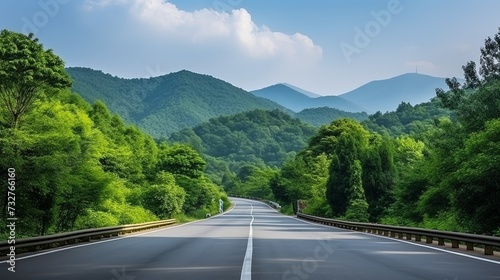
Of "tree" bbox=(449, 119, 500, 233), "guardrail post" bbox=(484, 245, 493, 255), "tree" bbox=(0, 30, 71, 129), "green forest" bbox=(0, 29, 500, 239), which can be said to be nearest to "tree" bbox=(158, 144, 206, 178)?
"green forest" bbox=(0, 29, 500, 239)

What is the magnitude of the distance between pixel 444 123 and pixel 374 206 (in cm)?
1718

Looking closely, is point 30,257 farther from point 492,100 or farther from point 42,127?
point 492,100

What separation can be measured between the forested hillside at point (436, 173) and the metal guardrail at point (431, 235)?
10.2 ft

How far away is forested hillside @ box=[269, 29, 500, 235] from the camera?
26875 millimetres

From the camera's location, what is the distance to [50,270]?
12547mm

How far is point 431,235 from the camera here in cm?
2238

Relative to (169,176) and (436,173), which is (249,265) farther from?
(169,176)

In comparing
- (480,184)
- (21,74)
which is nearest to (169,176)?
(21,74)

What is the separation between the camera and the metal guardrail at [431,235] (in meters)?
17.2

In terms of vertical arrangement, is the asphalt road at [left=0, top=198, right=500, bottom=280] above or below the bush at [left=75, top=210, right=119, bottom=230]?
above

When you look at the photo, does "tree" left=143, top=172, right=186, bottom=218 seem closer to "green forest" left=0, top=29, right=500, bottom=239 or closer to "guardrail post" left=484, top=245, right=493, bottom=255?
"green forest" left=0, top=29, right=500, bottom=239

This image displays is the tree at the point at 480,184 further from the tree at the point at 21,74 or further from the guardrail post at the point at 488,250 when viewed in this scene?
the tree at the point at 21,74

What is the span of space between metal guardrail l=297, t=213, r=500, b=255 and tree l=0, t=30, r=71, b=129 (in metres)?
21.0

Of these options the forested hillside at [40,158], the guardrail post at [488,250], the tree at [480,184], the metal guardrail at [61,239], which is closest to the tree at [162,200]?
the forested hillside at [40,158]
